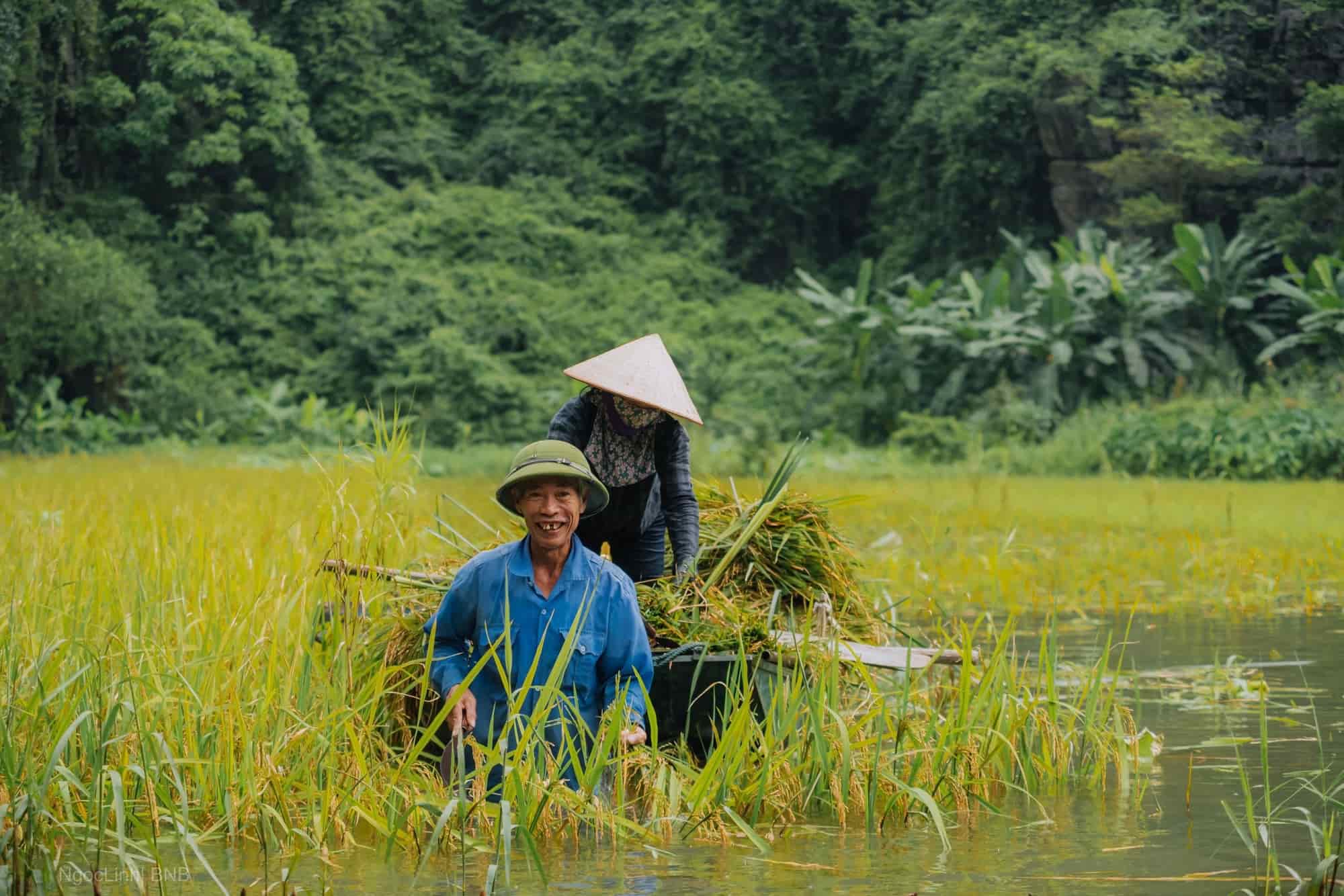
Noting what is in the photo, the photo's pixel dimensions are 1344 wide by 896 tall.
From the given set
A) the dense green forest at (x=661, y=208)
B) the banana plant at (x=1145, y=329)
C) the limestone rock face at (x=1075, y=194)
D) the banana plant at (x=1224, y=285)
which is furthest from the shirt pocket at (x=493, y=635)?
the limestone rock face at (x=1075, y=194)

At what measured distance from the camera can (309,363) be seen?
886 inches

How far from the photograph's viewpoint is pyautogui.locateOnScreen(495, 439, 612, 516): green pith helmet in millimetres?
3426

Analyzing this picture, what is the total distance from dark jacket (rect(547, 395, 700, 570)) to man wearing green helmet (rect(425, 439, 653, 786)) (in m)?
0.89

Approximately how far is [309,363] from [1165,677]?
59.7 feet

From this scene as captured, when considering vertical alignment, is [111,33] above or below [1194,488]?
above

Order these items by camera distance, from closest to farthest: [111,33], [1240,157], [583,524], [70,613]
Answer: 1. [70,613]
2. [583,524]
3. [1240,157]
4. [111,33]

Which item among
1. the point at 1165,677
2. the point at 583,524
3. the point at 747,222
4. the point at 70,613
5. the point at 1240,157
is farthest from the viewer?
the point at 747,222

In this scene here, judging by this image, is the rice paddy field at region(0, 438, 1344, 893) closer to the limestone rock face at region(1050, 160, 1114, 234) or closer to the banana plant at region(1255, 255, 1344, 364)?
the banana plant at region(1255, 255, 1344, 364)

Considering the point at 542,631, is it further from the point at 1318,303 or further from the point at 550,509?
the point at 1318,303

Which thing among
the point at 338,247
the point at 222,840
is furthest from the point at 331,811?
the point at 338,247

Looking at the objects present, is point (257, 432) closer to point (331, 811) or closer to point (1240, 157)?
point (1240, 157)

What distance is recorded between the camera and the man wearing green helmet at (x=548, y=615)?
3492 mm

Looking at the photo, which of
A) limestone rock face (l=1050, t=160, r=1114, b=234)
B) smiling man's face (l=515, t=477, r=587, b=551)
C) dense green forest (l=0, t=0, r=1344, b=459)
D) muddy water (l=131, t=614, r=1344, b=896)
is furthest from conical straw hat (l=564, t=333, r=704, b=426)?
limestone rock face (l=1050, t=160, r=1114, b=234)

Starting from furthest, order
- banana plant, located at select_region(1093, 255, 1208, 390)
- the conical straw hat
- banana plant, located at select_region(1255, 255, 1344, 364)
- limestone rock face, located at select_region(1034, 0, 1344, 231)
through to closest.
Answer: limestone rock face, located at select_region(1034, 0, 1344, 231), banana plant, located at select_region(1093, 255, 1208, 390), banana plant, located at select_region(1255, 255, 1344, 364), the conical straw hat
